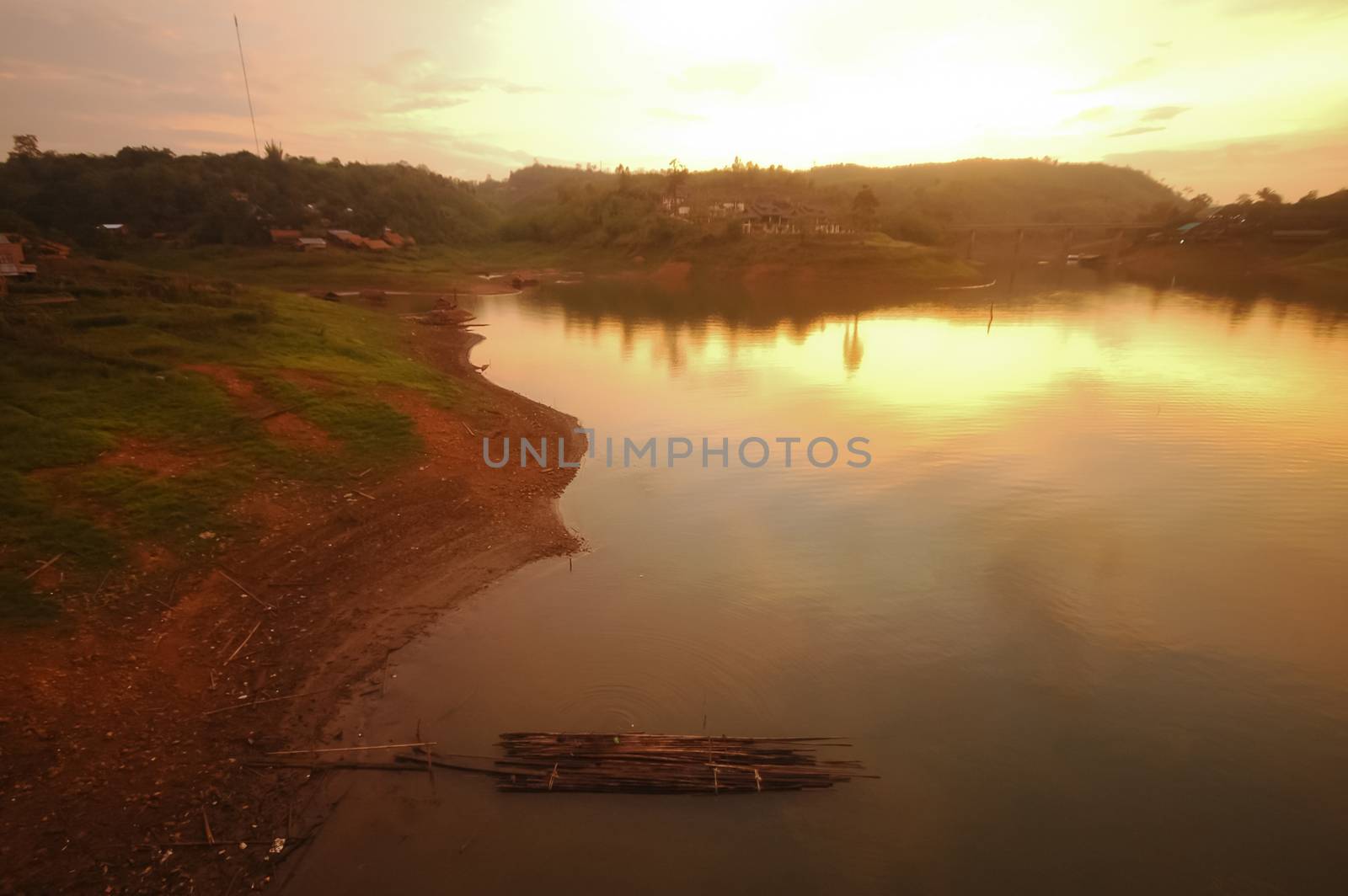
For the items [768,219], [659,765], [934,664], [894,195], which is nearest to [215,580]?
[659,765]

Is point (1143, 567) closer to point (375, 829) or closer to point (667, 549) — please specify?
point (667, 549)

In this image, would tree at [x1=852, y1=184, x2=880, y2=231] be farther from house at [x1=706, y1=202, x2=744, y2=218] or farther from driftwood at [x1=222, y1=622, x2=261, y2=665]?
driftwood at [x1=222, y1=622, x2=261, y2=665]

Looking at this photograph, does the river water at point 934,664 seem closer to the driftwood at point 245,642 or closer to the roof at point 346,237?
the driftwood at point 245,642

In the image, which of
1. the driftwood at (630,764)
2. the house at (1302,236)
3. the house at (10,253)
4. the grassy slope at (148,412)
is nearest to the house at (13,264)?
the house at (10,253)

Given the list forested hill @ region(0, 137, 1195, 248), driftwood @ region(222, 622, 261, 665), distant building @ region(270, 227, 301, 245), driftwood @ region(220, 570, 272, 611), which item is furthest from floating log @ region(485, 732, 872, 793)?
distant building @ region(270, 227, 301, 245)

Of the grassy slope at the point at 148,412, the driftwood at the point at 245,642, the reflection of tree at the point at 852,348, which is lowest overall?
the driftwood at the point at 245,642

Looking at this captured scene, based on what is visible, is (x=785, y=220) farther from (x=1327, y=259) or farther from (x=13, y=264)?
(x=13, y=264)
